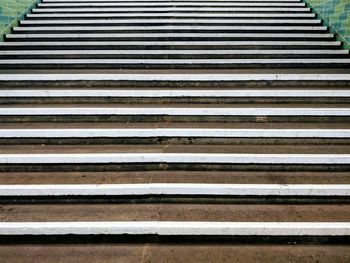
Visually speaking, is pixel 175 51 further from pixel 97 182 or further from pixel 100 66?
pixel 97 182

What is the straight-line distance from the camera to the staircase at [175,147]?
2.06 m

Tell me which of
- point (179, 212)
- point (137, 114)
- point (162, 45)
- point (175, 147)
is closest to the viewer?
point (179, 212)

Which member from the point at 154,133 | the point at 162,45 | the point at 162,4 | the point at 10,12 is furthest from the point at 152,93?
the point at 10,12

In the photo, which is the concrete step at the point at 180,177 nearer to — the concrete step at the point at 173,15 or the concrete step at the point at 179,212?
the concrete step at the point at 179,212

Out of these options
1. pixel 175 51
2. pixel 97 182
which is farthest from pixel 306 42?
pixel 97 182

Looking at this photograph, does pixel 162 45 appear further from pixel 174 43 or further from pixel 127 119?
pixel 127 119

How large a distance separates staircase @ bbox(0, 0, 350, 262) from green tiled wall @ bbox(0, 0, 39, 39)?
283mm

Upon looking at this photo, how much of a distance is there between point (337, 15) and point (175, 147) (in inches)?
130

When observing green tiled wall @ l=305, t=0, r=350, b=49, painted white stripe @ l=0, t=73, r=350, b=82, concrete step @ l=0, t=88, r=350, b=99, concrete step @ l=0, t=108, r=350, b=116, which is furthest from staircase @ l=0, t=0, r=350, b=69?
concrete step @ l=0, t=108, r=350, b=116

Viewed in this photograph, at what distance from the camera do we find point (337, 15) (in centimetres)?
423

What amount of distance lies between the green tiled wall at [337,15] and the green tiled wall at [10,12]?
477cm

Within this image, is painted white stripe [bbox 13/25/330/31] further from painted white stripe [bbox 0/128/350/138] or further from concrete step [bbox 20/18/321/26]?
painted white stripe [bbox 0/128/350/138]

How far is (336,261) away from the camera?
1.90m

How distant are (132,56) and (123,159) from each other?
190cm
